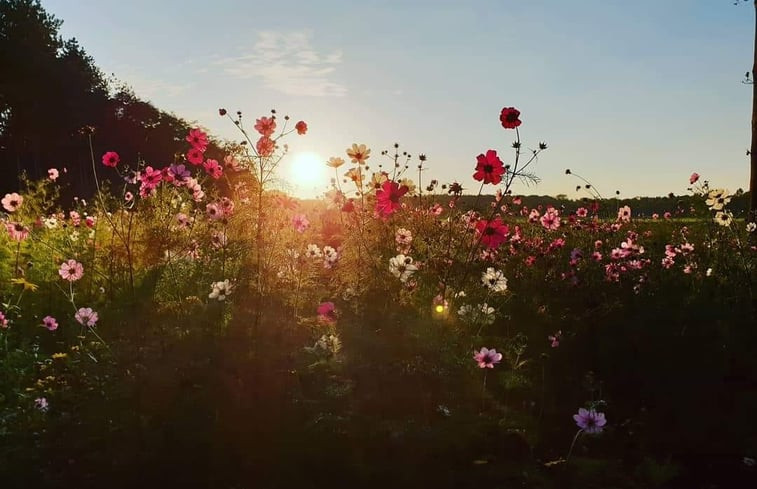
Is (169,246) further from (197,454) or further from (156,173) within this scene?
(197,454)

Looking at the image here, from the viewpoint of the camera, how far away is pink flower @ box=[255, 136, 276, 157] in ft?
16.8

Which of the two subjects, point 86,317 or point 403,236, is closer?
point 86,317

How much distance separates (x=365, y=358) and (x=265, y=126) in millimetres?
1952

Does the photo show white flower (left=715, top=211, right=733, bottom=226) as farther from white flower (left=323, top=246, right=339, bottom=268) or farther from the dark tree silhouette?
the dark tree silhouette

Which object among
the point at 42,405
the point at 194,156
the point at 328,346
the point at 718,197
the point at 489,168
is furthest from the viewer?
the point at 718,197

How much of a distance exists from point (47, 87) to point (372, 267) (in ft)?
98.0

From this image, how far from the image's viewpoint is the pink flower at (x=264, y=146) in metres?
5.12

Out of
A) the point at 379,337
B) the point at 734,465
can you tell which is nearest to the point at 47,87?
the point at 379,337

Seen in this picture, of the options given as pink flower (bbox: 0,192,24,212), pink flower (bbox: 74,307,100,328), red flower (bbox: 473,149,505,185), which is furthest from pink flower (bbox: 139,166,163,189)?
red flower (bbox: 473,149,505,185)

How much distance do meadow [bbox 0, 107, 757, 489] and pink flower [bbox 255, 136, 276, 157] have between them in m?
0.01

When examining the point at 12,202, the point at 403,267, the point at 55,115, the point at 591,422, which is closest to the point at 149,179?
the point at 12,202

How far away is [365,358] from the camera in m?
4.55

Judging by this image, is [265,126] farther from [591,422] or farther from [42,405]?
[591,422]

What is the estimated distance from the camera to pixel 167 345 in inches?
187
